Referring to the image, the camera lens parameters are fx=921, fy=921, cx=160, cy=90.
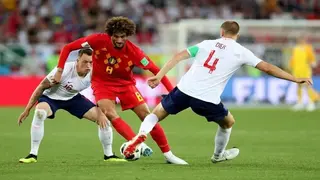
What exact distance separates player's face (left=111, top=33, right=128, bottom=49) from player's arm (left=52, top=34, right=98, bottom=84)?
0.26 m

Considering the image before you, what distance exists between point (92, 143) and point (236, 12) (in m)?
19.1

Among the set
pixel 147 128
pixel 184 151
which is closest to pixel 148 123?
pixel 147 128

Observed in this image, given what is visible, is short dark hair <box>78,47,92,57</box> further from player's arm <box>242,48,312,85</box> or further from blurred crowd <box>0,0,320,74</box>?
blurred crowd <box>0,0,320,74</box>

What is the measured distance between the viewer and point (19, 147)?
15.3 meters

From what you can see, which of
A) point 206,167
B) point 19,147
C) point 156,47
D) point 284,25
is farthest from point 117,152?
point 284,25

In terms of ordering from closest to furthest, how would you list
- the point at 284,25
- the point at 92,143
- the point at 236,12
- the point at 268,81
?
1. the point at 92,143
2. the point at 268,81
3. the point at 284,25
4. the point at 236,12

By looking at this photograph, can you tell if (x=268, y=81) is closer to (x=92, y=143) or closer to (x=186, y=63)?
(x=186, y=63)

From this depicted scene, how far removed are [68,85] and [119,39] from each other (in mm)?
1077

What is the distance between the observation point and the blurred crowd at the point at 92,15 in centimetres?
3069

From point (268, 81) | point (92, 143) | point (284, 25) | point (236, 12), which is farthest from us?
point (236, 12)

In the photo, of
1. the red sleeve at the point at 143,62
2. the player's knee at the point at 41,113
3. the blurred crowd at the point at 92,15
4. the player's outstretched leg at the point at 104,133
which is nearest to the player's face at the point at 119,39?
the red sleeve at the point at 143,62

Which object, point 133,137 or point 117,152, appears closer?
point 133,137

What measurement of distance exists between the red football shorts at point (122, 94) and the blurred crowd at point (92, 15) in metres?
16.1

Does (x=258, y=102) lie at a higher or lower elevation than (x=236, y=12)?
lower
